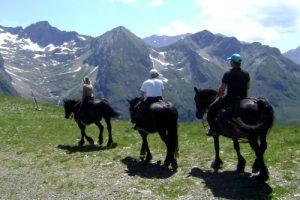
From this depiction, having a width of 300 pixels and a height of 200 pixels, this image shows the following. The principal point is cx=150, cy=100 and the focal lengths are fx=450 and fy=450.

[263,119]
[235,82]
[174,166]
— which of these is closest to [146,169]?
[174,166]

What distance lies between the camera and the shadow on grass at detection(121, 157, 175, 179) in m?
20.7

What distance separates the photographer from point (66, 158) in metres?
26.2

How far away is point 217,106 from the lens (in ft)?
65.5

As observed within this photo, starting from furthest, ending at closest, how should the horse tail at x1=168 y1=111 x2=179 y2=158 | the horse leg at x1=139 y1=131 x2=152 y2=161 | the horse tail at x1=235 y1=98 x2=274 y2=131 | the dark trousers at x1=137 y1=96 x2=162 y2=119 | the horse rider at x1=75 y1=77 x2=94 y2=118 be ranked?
the horse rider at x1=75 y1=77 x2=94 y2=118 < the horse leg at x1=139 y1=131 x2=152 y2=161 < the dark trousers at x1=137 y1=96 x2=162 y2=119 < the horse tail at x1=168 y1=111 x2=179 y2=158 < the horse tail at x1=235 y1=98 x2=274 y2=131

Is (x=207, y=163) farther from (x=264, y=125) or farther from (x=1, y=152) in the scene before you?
(x=1, y=152)

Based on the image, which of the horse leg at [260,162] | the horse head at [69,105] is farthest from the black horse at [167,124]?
the horse head at [69,105]

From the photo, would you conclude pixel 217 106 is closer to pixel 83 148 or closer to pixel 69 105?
pixel 83 148

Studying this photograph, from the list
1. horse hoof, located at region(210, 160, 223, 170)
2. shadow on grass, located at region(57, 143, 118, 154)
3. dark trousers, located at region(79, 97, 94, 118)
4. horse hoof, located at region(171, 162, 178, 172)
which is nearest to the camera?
horse hoof, located at region(210, 160, 223, 170)

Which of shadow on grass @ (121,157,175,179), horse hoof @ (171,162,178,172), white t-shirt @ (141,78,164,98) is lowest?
shadow on grass @ (121,157,175,179)

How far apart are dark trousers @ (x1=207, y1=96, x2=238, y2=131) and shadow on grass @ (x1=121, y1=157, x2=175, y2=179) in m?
2.97

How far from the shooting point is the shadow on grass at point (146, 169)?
2074 cm

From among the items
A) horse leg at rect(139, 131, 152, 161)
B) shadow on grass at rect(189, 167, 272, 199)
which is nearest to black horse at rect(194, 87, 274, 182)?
shadow on grass at rect(189, 167, 272, 199)

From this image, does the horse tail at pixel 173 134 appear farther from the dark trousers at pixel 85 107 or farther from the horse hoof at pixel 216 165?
the dark trousers at pixel 85 107

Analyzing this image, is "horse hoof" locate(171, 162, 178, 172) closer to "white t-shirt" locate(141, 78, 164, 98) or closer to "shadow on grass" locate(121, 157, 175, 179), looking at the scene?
"shadow on grass" locate(121, 157, 175, 179)
